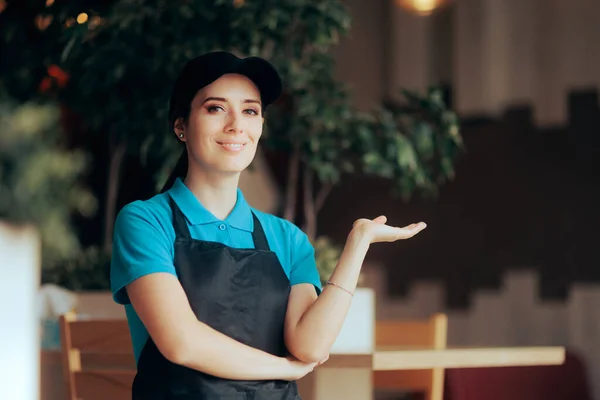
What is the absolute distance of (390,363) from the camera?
194 centimetres

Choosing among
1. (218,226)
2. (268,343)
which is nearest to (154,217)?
(218,226)

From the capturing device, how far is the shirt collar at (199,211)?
1396 mm

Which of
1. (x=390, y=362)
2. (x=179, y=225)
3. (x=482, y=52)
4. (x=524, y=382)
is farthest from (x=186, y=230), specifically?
(x=482, y=52)

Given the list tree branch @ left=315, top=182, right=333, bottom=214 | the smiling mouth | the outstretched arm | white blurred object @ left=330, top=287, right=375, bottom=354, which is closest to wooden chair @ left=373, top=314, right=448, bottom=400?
white blurred object @ left=330, top=287, right=375, bottom=354

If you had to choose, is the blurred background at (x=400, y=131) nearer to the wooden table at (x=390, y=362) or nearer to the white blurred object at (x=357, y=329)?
the white blurred object at (x=357, y=329)

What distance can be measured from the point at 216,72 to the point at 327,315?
16.5 inches

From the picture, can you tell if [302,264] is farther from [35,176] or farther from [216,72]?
[35,176]

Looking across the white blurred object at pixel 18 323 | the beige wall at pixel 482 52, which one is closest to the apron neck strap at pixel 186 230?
the white blurred object at pixel 18 323

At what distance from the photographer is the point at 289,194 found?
352 cm

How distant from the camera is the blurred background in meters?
3.14

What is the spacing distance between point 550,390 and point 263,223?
2492 millimetres

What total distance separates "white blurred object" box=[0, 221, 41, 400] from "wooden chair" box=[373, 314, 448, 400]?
2391 mm

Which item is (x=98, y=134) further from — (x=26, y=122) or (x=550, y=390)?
(x=26, y=122)

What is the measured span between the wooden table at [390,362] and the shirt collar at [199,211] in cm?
59
